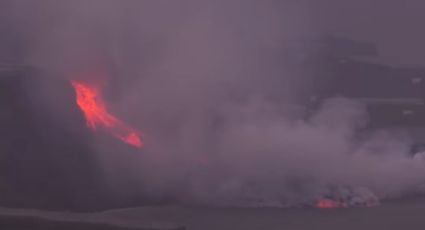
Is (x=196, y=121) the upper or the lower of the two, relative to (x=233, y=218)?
upper

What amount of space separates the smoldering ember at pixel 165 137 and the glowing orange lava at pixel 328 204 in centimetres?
2

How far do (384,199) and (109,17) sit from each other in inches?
204

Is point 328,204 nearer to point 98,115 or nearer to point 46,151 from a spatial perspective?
point 98,115

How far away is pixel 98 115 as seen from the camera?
11.6 m

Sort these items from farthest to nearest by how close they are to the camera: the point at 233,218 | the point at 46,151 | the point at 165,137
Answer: the point at 165,137
the point at 46,151
the point at 233,218

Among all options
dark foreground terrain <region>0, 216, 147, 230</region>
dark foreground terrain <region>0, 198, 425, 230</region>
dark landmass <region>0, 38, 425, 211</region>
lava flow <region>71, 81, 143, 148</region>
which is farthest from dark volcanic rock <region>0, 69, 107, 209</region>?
dark foreground terrain <region>0, 216, 147, 230</region>

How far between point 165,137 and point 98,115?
43.8 inches

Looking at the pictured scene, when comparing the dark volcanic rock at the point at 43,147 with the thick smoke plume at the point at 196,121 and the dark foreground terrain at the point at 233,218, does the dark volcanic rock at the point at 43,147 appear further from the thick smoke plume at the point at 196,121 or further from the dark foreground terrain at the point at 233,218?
the dark foreground terrain at the point at 233,218

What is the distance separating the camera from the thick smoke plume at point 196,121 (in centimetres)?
1123

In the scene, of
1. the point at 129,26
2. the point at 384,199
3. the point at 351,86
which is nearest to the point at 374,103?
the point at 351,86

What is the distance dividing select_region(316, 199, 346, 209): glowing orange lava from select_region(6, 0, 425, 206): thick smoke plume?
0.11m

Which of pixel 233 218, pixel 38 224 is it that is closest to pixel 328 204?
pixel 233 218

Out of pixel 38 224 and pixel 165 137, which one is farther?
pixel 165 137

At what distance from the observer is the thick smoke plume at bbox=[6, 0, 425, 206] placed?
11.2 meters
